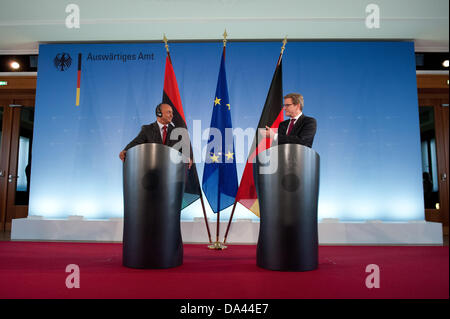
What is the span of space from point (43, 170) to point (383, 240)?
4561 mm

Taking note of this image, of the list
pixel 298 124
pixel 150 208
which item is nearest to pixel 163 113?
pixel 150 208

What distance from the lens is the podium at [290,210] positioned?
204cm

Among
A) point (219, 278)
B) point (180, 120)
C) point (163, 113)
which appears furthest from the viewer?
point (180, 120)

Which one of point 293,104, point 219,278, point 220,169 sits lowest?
point 219,278

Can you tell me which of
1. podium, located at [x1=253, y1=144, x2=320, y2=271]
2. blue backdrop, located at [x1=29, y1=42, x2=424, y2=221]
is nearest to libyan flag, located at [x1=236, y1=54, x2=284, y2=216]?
blue backdrop, located at [x1=29, y1=42, x2=424, y2=221]

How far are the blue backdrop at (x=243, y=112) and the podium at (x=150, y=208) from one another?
6.55 feet

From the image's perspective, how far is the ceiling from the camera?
3.81 m

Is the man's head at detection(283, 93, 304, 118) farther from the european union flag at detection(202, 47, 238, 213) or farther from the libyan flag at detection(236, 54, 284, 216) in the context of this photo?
the european union flag at detection(202, 47, 238, 213)

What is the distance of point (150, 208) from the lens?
6.95ft

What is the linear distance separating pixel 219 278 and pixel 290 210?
0.63m

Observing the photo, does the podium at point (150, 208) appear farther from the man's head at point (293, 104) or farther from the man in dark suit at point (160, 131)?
the man's head at point (293, 104)

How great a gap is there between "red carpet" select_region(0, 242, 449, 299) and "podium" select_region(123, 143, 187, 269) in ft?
0.34

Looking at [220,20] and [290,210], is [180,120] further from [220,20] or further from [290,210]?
[290,210]

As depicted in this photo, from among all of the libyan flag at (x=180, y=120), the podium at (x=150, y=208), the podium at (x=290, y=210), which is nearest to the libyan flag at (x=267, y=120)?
the libyan flag at (x=180, y=120)
